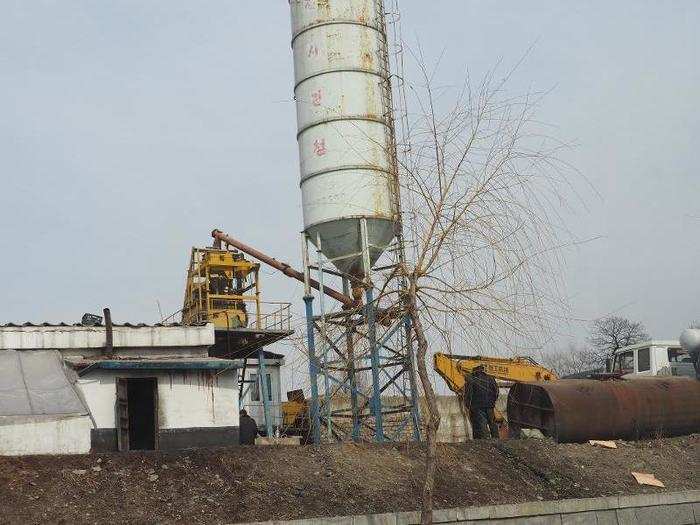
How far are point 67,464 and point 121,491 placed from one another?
5.15 feet

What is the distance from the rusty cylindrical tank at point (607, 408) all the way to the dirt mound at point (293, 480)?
1.23 meters

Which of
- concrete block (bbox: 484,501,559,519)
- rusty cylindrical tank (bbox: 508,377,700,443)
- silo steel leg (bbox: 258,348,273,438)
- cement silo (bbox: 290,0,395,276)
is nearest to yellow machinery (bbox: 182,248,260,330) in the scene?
silo steel leg (bbox: 258,348,273,438)

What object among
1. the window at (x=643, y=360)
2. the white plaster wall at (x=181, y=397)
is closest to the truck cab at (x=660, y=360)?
the window at (x=643, y=360)

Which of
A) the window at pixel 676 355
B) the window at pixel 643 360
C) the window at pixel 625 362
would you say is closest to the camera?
the window at pixel 676 355

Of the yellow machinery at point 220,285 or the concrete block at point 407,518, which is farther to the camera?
the yellow machinery at point 220,285

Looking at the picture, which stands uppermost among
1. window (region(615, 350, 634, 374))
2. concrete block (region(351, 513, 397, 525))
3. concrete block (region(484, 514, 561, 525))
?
window (region(615, 350, 634, 374))

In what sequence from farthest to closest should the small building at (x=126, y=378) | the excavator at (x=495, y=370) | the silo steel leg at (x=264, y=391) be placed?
the silo steel leg at (x=264, y=391)
the excavator at (x=495, y=370)
the small building at (x=126, y=378)

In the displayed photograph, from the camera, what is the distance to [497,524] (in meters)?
16.4

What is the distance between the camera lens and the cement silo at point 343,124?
25.6 metres

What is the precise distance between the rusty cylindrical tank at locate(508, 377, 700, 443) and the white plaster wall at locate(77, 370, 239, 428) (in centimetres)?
796

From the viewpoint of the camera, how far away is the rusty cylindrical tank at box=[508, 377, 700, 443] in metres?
22.2

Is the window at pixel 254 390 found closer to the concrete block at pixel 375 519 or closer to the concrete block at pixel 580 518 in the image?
the concrete block at pixel 580 518

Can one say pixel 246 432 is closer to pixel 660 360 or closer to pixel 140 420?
pixel 140 420

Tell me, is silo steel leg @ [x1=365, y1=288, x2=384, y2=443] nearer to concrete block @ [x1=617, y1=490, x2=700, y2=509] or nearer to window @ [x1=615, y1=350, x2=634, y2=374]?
concrete block @ [x1=617, y1=490, x2=700, y2=509]
